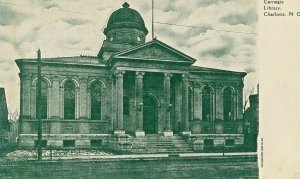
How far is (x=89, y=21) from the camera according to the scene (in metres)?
10.4

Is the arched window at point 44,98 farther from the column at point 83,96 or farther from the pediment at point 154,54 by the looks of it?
the pediment at point 154,54

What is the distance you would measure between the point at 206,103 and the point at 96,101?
4.90 meters

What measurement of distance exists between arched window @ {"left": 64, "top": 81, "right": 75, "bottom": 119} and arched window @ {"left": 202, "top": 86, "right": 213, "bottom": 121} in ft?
18.8

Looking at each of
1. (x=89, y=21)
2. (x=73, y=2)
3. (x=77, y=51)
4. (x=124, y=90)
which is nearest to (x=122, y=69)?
(x=124, y=90)

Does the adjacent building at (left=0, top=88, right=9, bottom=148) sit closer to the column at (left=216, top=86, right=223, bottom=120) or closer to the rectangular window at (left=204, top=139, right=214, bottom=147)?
the rectangular window at (left=204, top=139, right=214, bottom=147)

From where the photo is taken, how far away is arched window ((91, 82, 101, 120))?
56.0ft

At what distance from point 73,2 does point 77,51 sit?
2.44 metres

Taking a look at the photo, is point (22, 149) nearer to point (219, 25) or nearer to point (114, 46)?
point (114, 46)

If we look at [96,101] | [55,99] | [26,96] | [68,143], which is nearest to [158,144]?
[96,101]

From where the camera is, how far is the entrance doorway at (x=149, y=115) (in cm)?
1798

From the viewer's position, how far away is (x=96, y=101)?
56.6 feet

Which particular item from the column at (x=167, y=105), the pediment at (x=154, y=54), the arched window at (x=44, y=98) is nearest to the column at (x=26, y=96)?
the arched window at (x=44, y=98)

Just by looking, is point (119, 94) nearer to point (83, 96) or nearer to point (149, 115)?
point (83, 96)

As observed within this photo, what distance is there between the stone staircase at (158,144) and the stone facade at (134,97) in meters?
0.32
